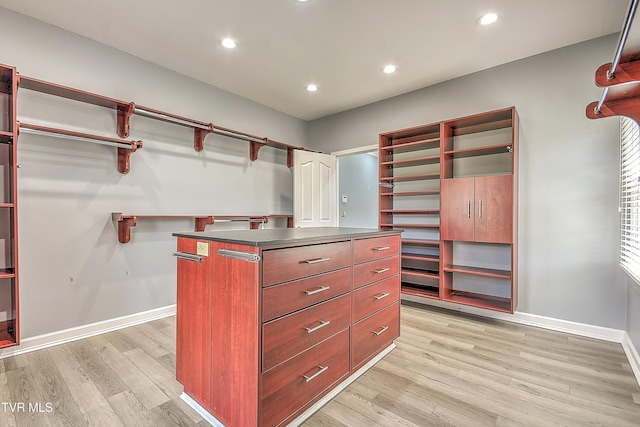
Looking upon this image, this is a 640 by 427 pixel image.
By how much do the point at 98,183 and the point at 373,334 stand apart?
112 inches

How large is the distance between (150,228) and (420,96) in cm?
362

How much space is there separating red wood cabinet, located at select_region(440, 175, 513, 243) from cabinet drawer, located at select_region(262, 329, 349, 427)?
1.94 metres

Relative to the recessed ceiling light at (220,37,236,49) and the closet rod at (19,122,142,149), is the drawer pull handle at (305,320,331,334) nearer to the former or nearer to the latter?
the closet rod at (19,122,142,149)

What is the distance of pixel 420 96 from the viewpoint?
12.3ft

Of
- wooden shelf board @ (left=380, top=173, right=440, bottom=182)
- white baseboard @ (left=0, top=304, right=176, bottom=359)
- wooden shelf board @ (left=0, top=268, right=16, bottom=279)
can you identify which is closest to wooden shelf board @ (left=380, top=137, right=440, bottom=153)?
wooden shelf board @ (left=380, top=173, right=440, bottom=182)

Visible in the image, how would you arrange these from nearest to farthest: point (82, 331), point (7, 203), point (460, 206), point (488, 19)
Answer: point (7, 203) → point (488, 19) → point (82, 331) → point (460, 206)

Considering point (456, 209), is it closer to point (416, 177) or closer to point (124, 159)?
point (416, 177)

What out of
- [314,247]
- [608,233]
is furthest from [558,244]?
[314,247]

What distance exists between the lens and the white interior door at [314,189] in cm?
423

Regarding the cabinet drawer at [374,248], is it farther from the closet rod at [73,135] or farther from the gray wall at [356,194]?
the gray wall at [356,194]

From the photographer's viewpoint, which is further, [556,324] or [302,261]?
[556,324]

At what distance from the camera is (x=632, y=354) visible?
7.10 feet

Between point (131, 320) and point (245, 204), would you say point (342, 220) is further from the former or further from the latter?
point (131, 320)

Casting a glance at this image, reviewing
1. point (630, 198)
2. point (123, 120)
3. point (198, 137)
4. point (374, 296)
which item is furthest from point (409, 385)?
point (123, 120)
